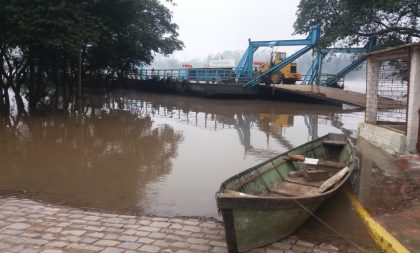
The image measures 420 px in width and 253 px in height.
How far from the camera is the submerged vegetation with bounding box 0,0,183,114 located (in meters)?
14.3

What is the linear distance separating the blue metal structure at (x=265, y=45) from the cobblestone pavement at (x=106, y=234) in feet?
69.6

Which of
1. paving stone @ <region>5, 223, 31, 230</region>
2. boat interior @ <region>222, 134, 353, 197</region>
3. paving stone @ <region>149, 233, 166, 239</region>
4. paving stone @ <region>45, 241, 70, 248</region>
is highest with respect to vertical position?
boat interior @ <region>222, 134, 353, 197</region>

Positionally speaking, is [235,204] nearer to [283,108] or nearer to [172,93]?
[283,108]

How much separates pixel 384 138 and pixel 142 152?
21.9 ft

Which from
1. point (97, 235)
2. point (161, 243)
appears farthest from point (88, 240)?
point (161, 243)

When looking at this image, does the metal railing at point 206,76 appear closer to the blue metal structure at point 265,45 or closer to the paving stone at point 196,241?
the blue metal structure at point 265,45

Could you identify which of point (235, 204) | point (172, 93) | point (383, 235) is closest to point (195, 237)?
point (235, 204)

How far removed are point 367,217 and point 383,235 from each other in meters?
0.81

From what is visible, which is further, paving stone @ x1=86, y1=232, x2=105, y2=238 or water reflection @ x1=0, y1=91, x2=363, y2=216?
water reflection @ x1=0, y1=91, x2=363, y2=216

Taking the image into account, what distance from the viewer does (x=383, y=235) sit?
16.4 feet

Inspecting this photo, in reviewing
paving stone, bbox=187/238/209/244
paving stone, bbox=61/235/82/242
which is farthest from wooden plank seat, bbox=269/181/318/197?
paving stone, bbox=61/235/82/242

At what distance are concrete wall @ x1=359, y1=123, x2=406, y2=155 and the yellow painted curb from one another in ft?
14.8

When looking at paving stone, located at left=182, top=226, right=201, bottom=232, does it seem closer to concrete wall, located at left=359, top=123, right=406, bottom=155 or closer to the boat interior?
the boat interior

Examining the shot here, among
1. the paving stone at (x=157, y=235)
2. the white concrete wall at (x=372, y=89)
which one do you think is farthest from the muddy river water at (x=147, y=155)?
the white concrete wall at (x=372, y=89)
